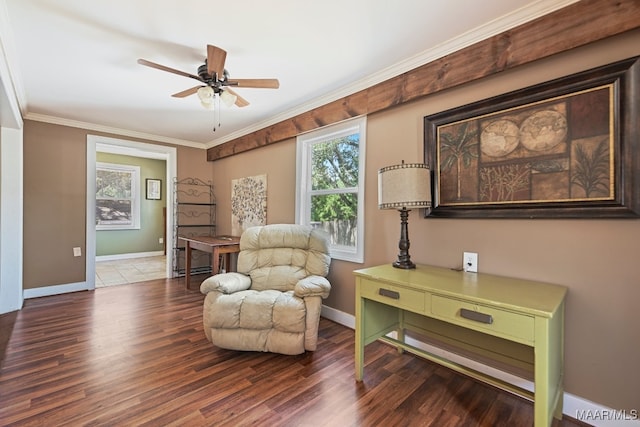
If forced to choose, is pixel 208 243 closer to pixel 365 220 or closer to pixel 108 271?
pixel 365 220

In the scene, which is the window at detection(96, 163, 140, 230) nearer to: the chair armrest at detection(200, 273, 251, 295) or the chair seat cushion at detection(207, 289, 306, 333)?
the chair armrest at detection(200, 273, 251, 295)

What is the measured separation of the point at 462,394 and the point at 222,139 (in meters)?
4.49

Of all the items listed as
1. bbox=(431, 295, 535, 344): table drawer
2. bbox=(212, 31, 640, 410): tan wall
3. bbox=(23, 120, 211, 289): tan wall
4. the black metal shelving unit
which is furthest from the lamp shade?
bbox=(23, 120, 211, 289): tan wall

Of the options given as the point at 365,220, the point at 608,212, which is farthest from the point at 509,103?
the point at 365,220

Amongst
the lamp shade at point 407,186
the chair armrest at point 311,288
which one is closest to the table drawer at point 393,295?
the chair armrest at point 311,288

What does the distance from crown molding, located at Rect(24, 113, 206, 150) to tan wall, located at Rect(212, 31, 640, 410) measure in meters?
3.77

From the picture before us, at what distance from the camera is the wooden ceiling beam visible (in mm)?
1456

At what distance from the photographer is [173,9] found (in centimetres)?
171

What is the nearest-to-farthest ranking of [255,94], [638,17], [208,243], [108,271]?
[638,17] → [255,94] → [208,243] → [108,271]

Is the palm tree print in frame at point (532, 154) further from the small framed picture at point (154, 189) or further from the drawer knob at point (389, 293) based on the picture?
the small framed picture at point (154, 189)

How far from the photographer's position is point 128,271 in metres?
5.17

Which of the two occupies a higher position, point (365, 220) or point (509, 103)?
point (509, 103)

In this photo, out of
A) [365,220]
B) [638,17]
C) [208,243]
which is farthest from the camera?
[208,243]

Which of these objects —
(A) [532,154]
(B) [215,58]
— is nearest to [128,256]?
(B) [215,58]
